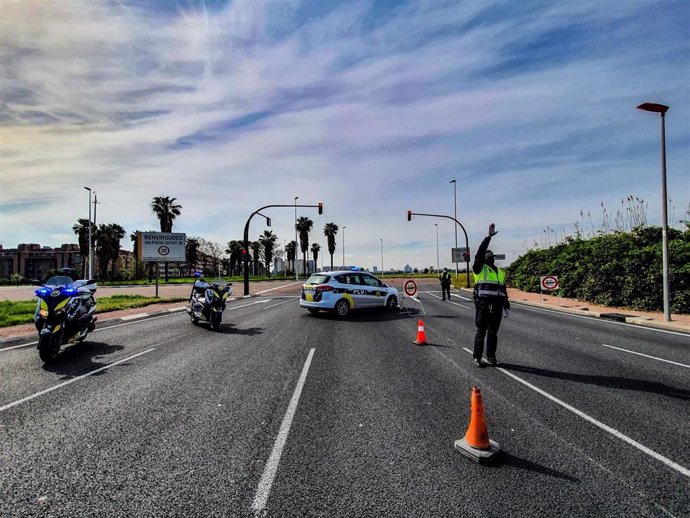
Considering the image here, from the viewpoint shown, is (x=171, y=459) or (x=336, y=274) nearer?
(x=171, y=459)

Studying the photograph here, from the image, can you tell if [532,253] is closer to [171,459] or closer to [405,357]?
[405,357]

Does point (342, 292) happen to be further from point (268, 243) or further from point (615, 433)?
point (268, 243)

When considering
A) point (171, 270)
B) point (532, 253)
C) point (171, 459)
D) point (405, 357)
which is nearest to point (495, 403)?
point (405, 357)

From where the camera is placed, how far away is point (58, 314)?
277 inches

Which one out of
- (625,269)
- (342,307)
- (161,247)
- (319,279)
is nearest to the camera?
(342,307)

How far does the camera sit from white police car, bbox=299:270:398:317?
13656 millimetres

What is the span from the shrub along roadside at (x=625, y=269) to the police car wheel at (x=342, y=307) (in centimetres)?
1285

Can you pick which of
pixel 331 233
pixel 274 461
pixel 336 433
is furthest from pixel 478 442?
pixel 331 233

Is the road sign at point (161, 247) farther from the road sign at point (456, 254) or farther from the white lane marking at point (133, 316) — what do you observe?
the road sign at point (456, 254)

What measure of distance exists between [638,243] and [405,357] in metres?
18.9

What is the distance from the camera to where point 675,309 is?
48.5 ft

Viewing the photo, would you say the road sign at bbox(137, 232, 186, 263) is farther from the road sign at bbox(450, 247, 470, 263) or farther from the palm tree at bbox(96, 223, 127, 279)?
the palm tree at bbox(96, 223, 127, 279)

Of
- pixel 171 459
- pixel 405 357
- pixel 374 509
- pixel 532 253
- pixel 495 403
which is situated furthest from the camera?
pixel 532 253

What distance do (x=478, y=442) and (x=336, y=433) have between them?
142 cm
